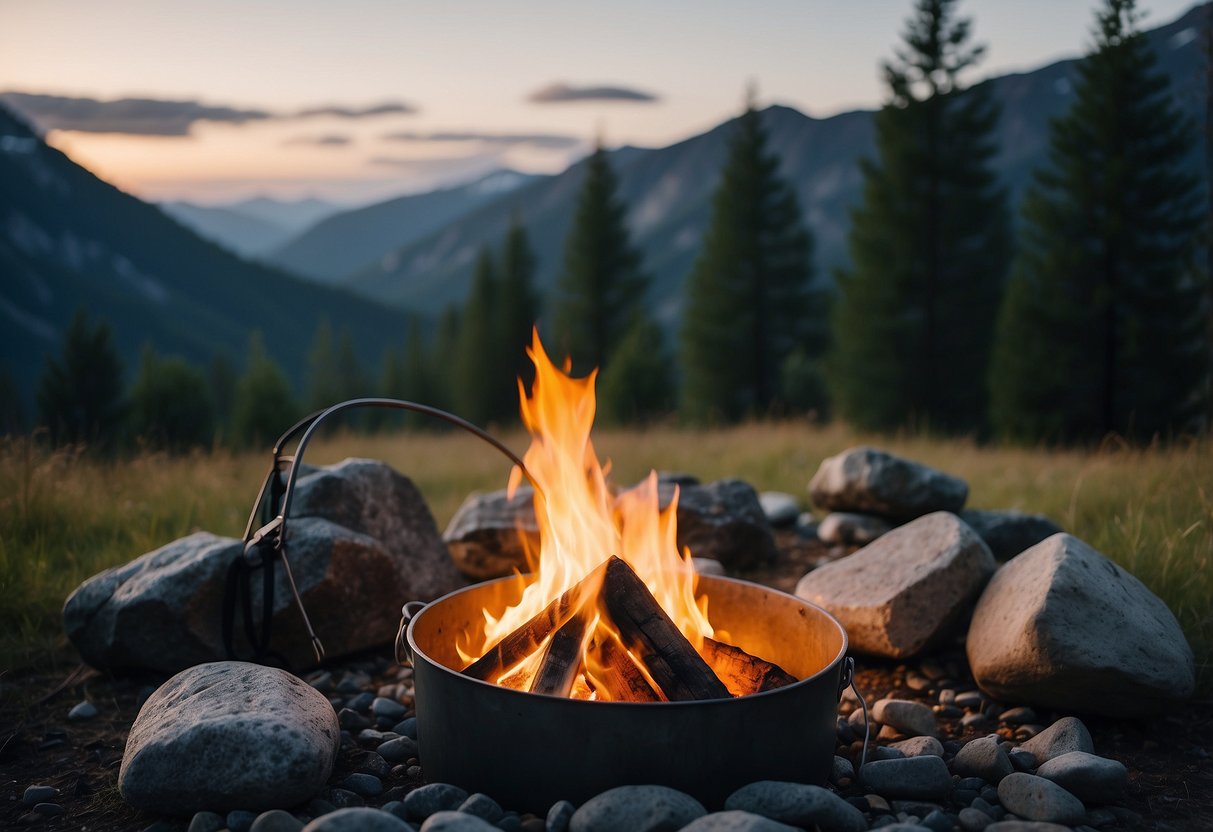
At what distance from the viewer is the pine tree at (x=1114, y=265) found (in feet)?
76.2

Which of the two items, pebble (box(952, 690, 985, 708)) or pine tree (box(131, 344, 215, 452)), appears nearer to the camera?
pebble (box(952, 690, 985, 708))

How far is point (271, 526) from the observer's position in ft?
10.1

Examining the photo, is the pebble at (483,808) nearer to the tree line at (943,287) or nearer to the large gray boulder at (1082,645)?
the large gray boulder at (1082,645)

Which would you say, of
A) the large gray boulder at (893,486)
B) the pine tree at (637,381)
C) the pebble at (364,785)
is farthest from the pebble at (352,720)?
the pine tree at (637,381)

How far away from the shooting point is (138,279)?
128 meters

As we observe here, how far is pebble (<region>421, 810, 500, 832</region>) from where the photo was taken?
2271 mm

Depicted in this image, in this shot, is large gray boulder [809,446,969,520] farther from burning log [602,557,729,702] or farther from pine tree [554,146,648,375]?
pine tree [554,146,648,375]

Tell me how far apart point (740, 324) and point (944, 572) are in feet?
94.1

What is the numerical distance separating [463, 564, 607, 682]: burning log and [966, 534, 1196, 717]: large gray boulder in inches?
71.1

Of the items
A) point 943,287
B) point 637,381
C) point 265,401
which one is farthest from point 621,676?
point 265,401

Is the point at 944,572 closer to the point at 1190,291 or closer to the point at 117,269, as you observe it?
the point at 1190,291

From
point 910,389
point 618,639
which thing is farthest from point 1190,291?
point 618,639

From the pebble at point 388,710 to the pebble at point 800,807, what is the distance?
1684mm

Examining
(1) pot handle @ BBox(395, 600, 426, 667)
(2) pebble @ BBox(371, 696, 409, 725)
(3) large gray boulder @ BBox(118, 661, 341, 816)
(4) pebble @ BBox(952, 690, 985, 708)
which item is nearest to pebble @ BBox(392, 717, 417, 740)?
(2) pebble @ BBox(371, 696, 409, 725)
